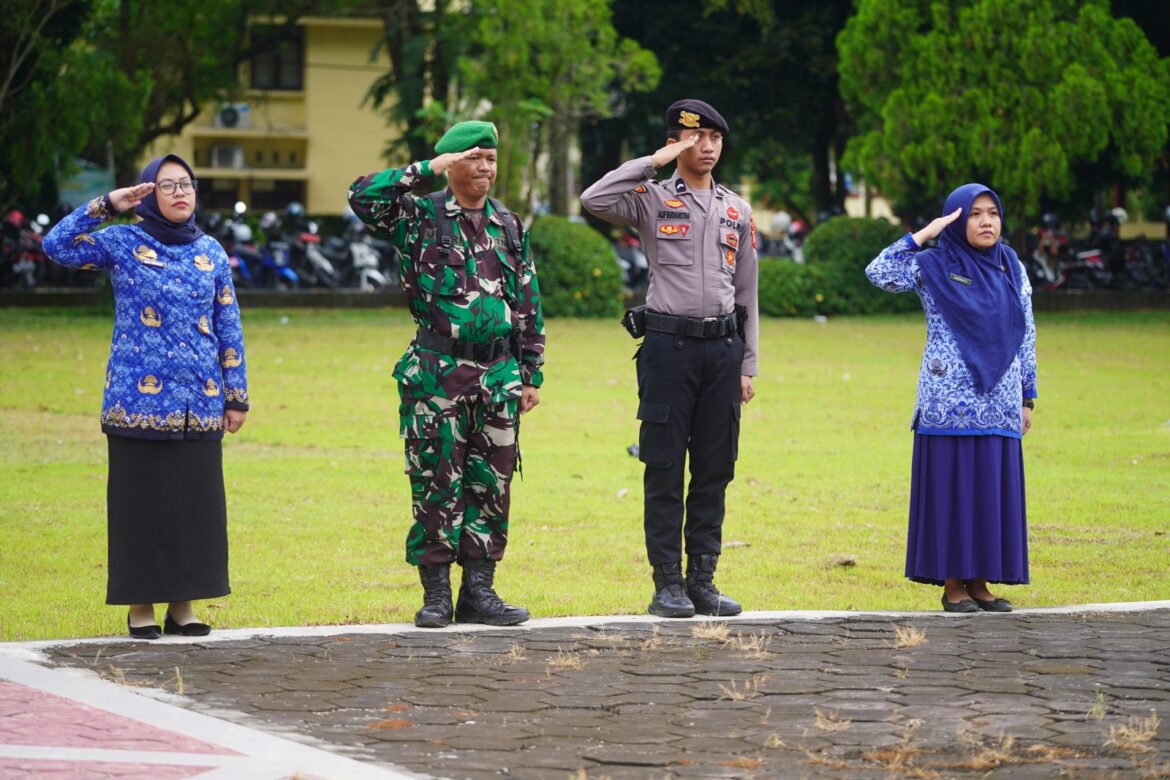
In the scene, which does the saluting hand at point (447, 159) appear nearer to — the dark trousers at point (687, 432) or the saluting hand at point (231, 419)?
the dark trousers at point (687, 432)

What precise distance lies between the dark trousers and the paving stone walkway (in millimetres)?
462

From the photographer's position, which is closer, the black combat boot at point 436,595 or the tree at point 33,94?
the black combat boot at point 436,595

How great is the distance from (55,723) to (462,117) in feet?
76.5

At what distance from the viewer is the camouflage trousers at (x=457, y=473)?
6.96 m

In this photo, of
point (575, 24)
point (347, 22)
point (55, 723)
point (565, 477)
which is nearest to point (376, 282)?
point (575, 24)

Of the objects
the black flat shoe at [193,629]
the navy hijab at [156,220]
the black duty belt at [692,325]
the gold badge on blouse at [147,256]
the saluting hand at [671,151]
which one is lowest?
the black flat shoe at [193,629]

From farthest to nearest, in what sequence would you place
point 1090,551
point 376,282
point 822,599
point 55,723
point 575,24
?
point 376,282, point 575,24, point 1090,551, point 822,599, point 55,723

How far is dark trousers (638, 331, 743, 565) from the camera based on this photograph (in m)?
7.25

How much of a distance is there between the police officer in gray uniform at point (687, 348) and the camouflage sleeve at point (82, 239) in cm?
189

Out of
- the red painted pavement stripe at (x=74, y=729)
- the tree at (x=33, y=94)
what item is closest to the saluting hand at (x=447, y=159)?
the red painted pavement stripe at (x=74, y=729)

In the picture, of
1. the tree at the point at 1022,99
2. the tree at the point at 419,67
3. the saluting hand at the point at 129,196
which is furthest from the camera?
the tree at the point at 419,67

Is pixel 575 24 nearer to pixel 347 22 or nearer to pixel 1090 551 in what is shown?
pixel 347 22

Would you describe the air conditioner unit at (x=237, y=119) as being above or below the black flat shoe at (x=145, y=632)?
above

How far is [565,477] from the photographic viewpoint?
38.9ft
